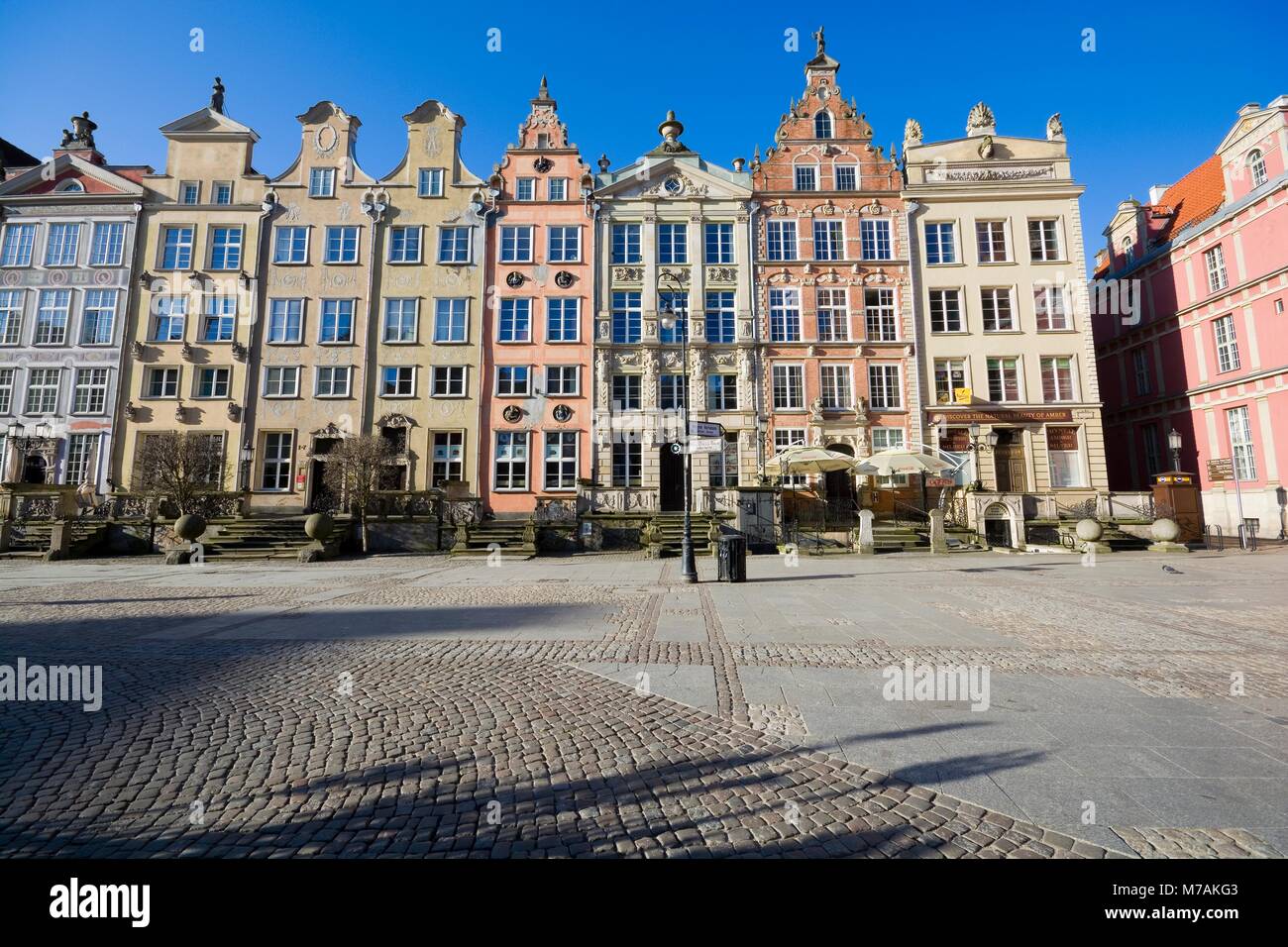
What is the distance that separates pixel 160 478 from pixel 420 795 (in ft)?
85.9

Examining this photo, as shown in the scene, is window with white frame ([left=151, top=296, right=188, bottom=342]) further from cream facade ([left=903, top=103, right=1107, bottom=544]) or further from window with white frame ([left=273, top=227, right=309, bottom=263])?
cream facade ([left=903, top=103, right=1107, bottom=544])

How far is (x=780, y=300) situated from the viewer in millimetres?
27828

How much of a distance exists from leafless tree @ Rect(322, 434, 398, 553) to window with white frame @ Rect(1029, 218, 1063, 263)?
32418 mm

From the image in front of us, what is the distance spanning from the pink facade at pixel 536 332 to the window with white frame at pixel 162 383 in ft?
49.6

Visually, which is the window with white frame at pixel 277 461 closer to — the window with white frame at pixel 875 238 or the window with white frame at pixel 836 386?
the window with white frame at pixel 836 386

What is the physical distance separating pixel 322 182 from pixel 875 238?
28674 millimetres

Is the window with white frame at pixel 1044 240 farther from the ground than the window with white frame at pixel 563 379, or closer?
farther from the ground

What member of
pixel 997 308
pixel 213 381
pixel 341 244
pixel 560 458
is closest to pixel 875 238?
pixel 997 308

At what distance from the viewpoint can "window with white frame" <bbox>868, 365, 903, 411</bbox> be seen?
2716 cm

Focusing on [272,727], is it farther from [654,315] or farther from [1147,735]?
[654,315]

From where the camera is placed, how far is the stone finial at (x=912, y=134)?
29203mm

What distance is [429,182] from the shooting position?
29250mm

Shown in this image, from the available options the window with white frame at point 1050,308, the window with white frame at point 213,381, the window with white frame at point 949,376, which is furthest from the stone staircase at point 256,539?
the window with white frame at point 1050,308

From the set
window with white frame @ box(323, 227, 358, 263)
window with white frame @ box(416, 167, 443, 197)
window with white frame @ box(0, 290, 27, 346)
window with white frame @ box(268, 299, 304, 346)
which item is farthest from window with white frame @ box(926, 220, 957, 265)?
window with white frame @ box(0, 290, 27, 346)
